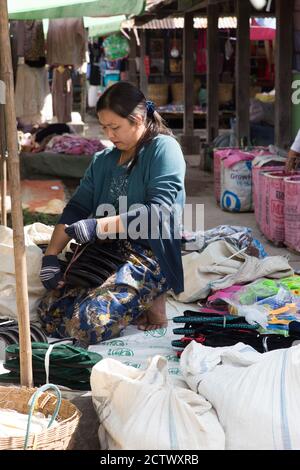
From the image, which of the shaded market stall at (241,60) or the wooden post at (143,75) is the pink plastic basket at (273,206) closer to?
the shaded market stall at (241,60)

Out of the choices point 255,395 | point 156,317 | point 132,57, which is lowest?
point 156,317

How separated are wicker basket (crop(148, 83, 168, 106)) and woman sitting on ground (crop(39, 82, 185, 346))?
14.3m

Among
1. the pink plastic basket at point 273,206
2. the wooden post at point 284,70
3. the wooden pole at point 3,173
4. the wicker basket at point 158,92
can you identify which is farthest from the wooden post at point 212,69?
the wooden pole at point 3,173

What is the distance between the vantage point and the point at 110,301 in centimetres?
418

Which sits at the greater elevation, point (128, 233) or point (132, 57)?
point (132, 57)

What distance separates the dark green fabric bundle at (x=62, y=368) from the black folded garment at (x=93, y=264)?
2.67 ft

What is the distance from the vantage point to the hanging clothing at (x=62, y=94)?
1225 centimetres

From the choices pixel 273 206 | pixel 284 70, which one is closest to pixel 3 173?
pixel 273 206

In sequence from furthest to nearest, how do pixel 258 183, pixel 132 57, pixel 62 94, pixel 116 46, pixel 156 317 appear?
pixel 116 46 → pixel 132 57 → pixel 62 94 → pixel 258 183 → pixel 156 317

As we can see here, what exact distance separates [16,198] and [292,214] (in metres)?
3.93

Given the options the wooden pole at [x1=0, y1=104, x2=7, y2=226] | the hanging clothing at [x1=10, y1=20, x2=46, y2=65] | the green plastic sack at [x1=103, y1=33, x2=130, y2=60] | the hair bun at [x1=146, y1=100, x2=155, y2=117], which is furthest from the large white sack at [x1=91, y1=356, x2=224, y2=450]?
the green plastic sack at [x1=103, y1=33, x2=130, y2=60]

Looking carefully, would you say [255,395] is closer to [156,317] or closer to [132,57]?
[156,317]

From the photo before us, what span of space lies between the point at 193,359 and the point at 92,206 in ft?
4.87

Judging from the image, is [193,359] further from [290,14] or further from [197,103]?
[197,103]
